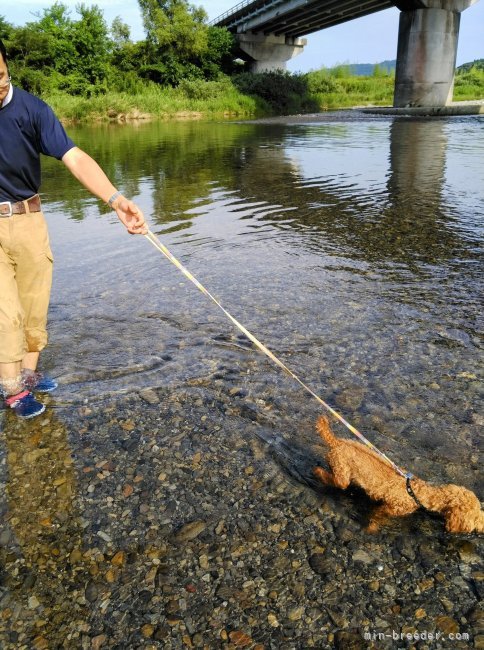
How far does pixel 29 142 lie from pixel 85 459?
2.05 meters

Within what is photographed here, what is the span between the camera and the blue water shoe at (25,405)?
134 inches

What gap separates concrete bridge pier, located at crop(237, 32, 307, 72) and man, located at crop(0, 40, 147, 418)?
69109 mm

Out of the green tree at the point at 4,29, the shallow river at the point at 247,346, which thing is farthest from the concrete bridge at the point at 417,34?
the shallow river at the point at 247,346

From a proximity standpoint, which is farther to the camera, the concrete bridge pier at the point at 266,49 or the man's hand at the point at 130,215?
the concrete bridge pier at the point at 266,49

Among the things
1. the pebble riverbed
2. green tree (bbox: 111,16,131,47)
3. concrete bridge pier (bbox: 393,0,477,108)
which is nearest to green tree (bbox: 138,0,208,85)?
green tree (bbox: 111,16,131,47)

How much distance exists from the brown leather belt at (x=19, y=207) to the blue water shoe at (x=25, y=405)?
1.26 m

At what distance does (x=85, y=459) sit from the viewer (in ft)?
9.78

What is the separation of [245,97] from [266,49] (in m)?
20.2

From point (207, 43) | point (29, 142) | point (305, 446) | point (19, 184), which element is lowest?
point (305, 446)

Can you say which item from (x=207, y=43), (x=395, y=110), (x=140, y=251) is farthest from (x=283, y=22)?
(x=140, y=251)

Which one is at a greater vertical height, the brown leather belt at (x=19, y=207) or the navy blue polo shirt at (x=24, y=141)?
the navy blue polo shirt at (x=24, y=141)

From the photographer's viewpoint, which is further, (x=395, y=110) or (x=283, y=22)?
(x=283, y=22)

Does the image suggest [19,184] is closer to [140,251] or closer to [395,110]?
[140,251]

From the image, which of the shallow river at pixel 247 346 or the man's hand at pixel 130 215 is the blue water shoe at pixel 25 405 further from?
the man's hand at pixel 130 215
